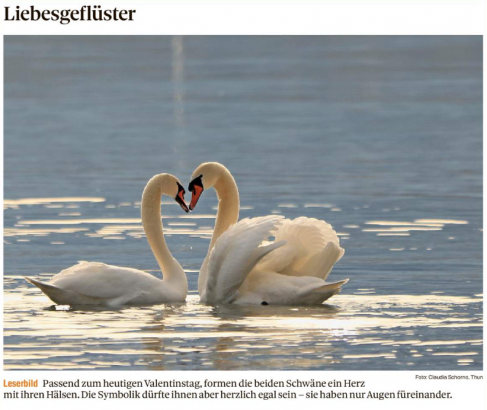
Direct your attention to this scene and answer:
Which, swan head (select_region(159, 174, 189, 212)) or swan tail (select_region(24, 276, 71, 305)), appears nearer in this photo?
swan tail (select_region(24, 276, 71, 305))

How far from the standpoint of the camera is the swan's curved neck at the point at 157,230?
42.6ft

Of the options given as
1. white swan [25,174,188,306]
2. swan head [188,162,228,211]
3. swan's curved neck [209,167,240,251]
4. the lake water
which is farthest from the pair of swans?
swan's curved neck [209,167,240,251]

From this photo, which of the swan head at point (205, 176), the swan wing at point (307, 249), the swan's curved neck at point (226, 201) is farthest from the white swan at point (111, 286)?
the swan wing at point (307, 249)

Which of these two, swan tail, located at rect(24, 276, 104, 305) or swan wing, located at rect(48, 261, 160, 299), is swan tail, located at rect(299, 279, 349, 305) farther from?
swan tail, located at rect(24, 276, 104, 305)

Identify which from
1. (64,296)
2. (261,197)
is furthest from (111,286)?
(261,197)

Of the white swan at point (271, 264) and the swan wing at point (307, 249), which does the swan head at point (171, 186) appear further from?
the swan wing at point (307, 249)

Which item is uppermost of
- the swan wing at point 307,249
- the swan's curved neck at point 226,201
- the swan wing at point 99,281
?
the swan's curved neck at point 226,201

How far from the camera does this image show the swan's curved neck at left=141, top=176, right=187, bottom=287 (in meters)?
13.0

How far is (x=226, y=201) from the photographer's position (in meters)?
13.6

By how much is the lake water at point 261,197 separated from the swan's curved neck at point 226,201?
674 millimetres

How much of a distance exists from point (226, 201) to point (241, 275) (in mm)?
1501

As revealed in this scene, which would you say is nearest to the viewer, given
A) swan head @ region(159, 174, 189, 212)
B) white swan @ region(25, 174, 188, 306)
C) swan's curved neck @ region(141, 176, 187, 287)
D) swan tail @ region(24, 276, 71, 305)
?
swan tail @ region(24, 276, 71, 305)

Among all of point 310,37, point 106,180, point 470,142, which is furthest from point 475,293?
point 310,37

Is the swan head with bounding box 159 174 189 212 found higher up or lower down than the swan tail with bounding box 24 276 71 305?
higher up
